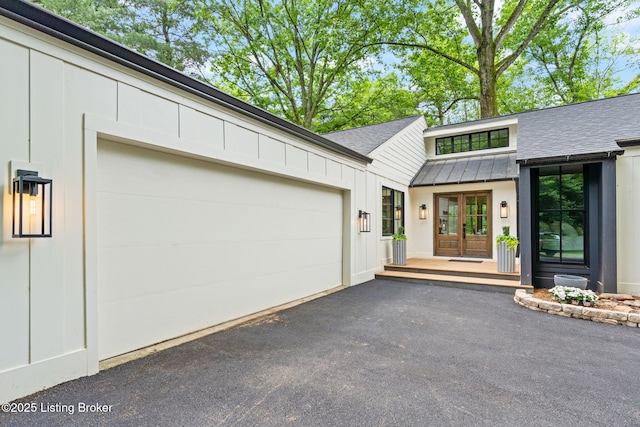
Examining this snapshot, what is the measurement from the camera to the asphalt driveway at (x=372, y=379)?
82.9 inches

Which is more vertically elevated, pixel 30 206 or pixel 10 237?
pixel 30 206

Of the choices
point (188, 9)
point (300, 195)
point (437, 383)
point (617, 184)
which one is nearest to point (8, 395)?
point (437, 383)

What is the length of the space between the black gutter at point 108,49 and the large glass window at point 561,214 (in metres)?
5.62

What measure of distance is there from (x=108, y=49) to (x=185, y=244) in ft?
6.74

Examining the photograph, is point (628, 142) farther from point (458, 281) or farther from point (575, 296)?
point (458, 281)

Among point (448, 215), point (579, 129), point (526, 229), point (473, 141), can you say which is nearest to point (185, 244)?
point (526, 229)

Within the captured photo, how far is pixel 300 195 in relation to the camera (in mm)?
5406

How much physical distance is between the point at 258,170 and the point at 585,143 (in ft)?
20.3

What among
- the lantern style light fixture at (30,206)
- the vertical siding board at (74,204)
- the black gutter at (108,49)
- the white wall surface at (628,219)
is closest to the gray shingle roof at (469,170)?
the white wall surface at (628,219)

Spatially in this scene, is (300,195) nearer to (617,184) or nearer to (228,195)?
(228,195)

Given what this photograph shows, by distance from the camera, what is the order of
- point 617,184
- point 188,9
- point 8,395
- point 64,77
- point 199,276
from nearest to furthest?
1. point 8,395
2. point 64,77
3. point 199,276
4. point 617,184
5. point 188,9

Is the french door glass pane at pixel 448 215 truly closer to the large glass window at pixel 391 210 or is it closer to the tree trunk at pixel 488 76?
the large glass window at pixel 391 210

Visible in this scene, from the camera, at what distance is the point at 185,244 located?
11.7 ft

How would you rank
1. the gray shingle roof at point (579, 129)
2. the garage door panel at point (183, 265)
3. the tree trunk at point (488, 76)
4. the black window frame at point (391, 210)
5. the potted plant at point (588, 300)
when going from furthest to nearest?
the tree trunk at point (488, 76)
the black window frame at point (391, 210)
the gray shingle roof at point (579, 129)
the potted plant at point (588, 300)
the garage door panel at point (183, 265)
